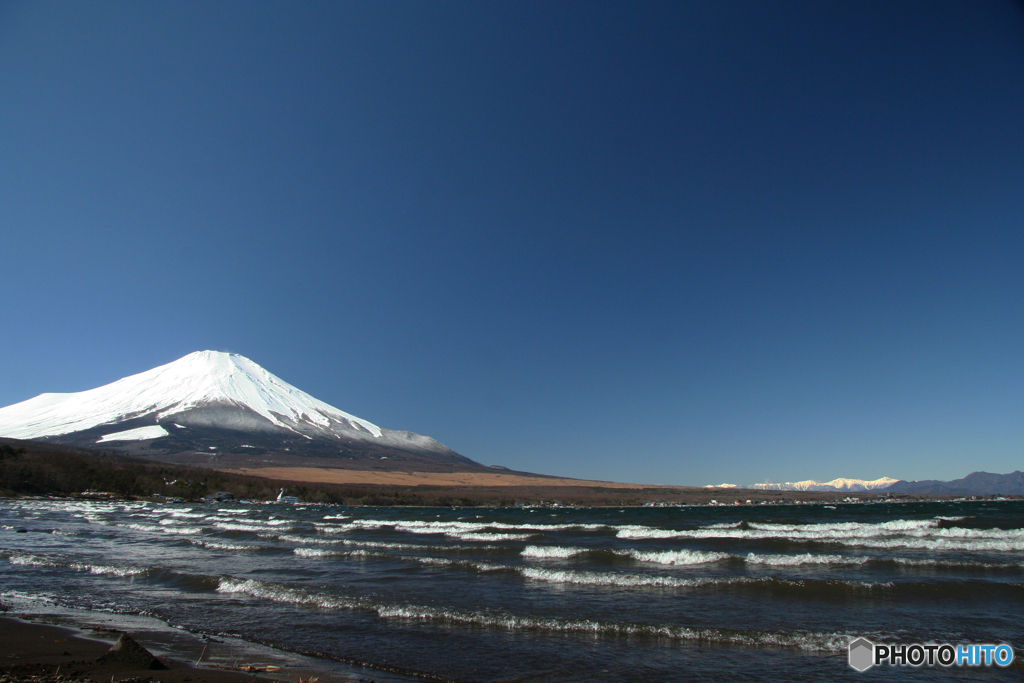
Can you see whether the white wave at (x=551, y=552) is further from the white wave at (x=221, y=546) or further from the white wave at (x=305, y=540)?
the white wave at (x=221, y=546)

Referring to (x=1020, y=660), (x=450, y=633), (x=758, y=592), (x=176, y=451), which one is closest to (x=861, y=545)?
(x=758, y=592)

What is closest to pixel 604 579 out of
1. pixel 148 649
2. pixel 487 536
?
pixel 148 649

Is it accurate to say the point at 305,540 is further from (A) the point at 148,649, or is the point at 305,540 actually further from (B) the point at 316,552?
(A) the point at 148,649

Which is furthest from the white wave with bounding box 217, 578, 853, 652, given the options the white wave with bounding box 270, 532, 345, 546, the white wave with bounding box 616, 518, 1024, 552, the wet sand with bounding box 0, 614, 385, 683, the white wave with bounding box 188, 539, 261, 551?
the white wave with bounding box 616, 518, 1024, 552

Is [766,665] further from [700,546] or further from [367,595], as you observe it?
[700,546]

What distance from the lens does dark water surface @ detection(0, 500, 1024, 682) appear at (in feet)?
27.3

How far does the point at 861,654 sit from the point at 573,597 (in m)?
6.46

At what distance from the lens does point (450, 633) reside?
9.82m

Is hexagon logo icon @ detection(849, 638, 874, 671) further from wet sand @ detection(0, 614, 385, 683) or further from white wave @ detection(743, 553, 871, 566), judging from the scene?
white wave @ detection(743, 553, 871, 566)

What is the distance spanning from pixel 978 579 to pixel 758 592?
7.22 metres

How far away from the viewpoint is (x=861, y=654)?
8.48 metres

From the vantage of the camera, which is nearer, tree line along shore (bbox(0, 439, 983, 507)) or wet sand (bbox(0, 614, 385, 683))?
wet sand (bbox(0, 614, 385, 683))

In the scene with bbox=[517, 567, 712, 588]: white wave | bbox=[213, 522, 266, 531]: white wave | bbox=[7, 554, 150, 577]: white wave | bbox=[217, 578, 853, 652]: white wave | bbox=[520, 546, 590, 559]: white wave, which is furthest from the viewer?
bbox=[213, 522, 266, 531]: white wave

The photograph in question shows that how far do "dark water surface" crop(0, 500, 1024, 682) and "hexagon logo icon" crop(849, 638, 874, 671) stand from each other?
0.66ft
